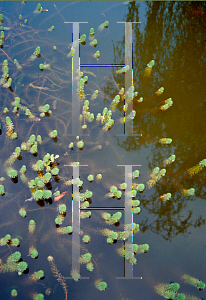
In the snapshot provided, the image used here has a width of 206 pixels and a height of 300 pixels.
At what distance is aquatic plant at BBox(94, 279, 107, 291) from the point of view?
3318 millimetres

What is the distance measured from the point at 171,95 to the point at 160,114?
1.69ft

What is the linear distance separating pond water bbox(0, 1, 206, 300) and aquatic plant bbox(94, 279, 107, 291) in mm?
69

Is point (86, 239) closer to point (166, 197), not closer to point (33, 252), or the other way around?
point (33, 252)

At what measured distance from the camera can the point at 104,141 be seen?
13.6 ft

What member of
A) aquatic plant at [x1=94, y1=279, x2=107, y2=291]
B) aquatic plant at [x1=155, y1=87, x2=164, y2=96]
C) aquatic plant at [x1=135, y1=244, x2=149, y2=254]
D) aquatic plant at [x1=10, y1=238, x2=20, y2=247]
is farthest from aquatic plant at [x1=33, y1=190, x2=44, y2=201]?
aquatic plant at [x1=155, y1=87, x2=164, y2=96]

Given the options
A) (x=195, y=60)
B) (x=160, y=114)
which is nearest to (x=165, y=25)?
(x=195, y=60)

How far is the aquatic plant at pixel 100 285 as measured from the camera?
3.32m

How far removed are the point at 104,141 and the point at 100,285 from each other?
2.44 m

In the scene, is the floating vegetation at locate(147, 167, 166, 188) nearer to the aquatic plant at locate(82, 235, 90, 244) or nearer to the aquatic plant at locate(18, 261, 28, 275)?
the aquatic plant at locate(82, 235, 90, 244)

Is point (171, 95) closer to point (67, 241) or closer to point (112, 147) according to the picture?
point (112, 147)

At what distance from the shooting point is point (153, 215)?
3783mm

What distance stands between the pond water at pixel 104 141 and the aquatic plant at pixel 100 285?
7 centimetres

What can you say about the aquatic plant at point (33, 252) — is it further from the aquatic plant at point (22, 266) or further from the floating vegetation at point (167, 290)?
the floating vegetation at point (167, 290)

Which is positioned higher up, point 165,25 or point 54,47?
point 165,25
